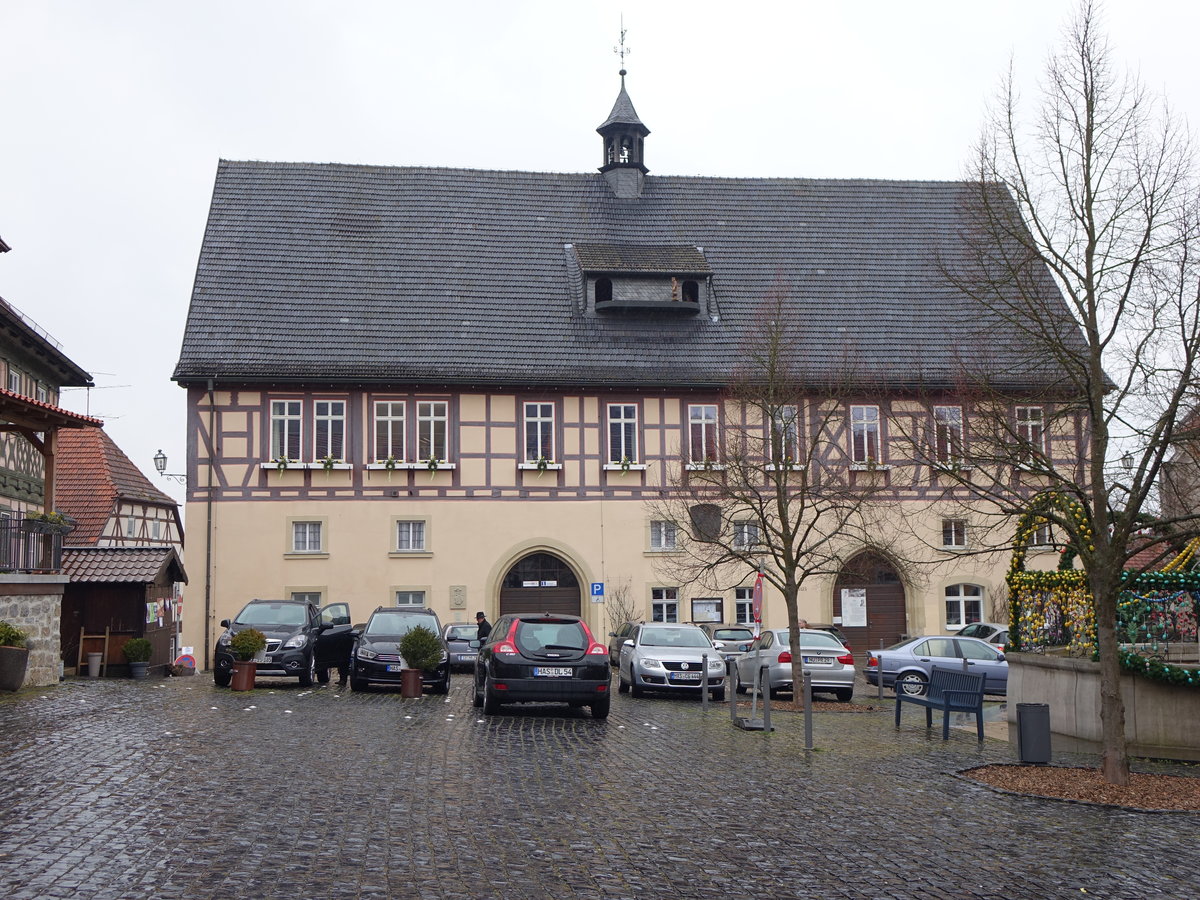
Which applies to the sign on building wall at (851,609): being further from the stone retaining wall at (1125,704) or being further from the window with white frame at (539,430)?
the stone retaining wall at (1125,704)

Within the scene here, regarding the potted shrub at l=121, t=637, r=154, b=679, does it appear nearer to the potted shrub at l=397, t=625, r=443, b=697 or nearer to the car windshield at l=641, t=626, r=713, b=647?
the potted shrub at l=397, t=625, r=443, b=697

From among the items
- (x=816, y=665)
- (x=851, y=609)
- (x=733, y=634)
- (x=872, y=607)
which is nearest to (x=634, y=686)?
(x=816, y=665)

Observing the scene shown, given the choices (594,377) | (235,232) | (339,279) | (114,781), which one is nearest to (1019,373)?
(114,781)

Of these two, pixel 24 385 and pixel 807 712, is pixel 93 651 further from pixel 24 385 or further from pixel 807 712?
pixel 807 712

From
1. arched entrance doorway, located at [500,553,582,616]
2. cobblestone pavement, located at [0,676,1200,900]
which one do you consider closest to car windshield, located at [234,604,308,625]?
cobblestone pavement, located at [0,676,1200,900]

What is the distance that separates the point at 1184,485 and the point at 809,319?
23.5m

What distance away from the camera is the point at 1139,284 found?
45.8 ft

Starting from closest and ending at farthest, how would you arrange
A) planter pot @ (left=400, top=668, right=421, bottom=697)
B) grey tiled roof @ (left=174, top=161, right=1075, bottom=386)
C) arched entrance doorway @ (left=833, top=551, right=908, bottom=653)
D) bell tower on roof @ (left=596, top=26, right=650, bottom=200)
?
planter pot @ (left=400, top=668, right=421, bottom=697), grey tiled roof @ (left=174, top=161, right=1075, bottom=386), arched entrance doorway @ (left=833, top=551, right=908, bottom=653), bell tower on roof @ (left=596, top=26, right=650, bottom=200)

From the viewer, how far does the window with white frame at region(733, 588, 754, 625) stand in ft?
121

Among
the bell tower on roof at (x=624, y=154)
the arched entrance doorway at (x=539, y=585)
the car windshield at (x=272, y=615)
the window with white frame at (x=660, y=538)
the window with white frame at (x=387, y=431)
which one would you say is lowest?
the car windshield at (x=272, y=615)

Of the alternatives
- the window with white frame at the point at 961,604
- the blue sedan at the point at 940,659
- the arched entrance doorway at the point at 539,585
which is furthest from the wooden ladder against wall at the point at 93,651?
the window with white frame at the point at 961,604

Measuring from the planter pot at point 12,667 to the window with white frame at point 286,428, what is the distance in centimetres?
1447

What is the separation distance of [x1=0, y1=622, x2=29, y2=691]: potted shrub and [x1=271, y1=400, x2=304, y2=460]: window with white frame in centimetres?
1439

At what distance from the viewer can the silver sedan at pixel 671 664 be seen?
24.2 metres
